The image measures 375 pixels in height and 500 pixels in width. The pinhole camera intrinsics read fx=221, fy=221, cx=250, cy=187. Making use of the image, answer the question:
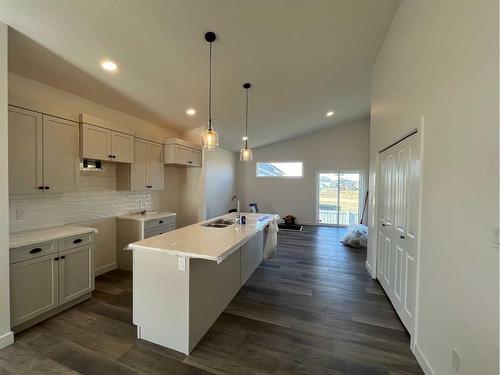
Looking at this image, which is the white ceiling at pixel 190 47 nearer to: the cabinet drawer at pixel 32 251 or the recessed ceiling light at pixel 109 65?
the recessed ceiling light at pixel 109 65

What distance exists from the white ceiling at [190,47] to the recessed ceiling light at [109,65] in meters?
0.06

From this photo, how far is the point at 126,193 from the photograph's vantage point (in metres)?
3.90

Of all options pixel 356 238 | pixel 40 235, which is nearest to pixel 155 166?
pixel 40 235

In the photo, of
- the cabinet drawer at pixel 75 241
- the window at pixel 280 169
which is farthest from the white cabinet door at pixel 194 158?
the window at pixel 280 169

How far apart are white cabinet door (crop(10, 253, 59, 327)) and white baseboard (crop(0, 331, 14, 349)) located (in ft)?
0.31

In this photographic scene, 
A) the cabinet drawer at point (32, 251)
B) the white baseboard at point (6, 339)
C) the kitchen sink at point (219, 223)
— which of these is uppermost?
the kitchen sink at point (219, 223)

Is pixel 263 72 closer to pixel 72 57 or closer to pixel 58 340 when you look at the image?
pixel 72 57

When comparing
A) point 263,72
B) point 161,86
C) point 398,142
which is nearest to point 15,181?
point 161,86

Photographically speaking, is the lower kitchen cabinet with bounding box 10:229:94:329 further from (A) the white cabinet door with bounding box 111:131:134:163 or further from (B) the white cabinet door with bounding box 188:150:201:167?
(B) the white cabinet door with bounding box 188:150:201:167

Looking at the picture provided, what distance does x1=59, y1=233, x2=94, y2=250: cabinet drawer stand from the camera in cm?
245

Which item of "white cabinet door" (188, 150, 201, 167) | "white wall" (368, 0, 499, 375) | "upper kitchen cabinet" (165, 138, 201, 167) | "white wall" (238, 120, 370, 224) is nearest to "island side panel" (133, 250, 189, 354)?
"white wall" (368, 0, 499, 375)

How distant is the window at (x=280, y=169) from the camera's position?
7840mm

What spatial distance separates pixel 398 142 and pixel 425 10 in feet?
3.93

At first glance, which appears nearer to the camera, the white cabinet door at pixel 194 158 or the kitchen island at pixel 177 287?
the kitchen island at pixel 177 287
